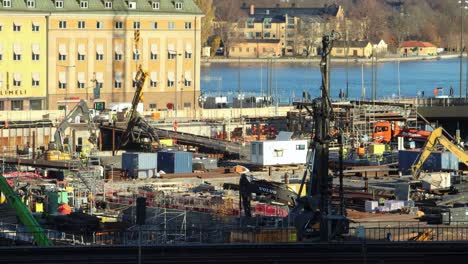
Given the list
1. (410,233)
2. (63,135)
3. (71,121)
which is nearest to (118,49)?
(71,121)

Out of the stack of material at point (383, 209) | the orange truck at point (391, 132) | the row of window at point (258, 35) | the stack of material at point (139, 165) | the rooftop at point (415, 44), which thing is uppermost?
the row of window at point (258, 35)

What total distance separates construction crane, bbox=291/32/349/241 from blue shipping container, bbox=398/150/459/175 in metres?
9.60

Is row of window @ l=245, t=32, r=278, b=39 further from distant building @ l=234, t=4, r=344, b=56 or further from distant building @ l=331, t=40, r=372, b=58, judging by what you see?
distant building @ l=331, t=40, r=372, b=58

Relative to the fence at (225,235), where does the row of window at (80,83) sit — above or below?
above

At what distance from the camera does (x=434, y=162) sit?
134 feet

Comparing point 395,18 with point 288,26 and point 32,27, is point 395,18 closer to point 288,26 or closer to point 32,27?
point 288,26

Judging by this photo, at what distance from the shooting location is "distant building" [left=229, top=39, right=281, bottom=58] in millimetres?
117750

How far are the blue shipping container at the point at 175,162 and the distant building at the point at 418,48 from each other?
91045 millimetres

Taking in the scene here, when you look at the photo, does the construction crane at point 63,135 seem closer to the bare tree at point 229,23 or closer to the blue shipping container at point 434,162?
the blue shipping container at point 434,162

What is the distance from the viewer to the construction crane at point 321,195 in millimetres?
28609

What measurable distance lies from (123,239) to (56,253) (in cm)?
259

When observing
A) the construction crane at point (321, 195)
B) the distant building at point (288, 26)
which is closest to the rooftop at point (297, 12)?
the distant building at point (288, 26)

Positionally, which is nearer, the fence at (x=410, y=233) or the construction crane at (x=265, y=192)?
the fence at (x=410, y=233)

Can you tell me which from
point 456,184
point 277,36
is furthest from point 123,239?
point 277,36
